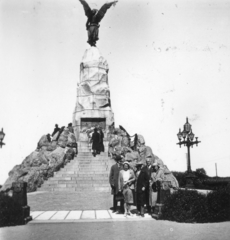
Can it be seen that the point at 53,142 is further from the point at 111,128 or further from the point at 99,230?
the point at 99,230

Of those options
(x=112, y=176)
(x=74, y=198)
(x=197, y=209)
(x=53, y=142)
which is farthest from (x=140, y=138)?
(x=197, y=209)

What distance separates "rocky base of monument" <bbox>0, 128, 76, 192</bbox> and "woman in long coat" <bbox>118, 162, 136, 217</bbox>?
218 inches

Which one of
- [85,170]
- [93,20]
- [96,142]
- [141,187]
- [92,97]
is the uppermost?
[93,20]

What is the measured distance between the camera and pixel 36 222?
9.17 metres

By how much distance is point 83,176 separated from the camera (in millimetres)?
18266

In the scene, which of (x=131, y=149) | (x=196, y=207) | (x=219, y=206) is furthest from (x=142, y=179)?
(x=131, y=149)

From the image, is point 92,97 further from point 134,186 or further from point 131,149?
point 134,186

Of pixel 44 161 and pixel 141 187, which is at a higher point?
pixel 44 161

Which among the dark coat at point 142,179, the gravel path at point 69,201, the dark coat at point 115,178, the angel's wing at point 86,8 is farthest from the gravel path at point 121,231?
the angel's wing at point 86,8

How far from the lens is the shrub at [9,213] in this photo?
8.66 metres

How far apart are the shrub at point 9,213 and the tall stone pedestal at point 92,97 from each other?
16845mm

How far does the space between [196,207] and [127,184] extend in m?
2.07

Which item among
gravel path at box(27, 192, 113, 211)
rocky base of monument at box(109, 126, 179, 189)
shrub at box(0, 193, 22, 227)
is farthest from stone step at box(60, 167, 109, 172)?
shrub at box(0, 193, 22, 227)

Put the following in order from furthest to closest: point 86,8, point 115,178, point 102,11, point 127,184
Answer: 1. point 102,11
2. point 86,8
3. point 115,178
4. point 127,184
